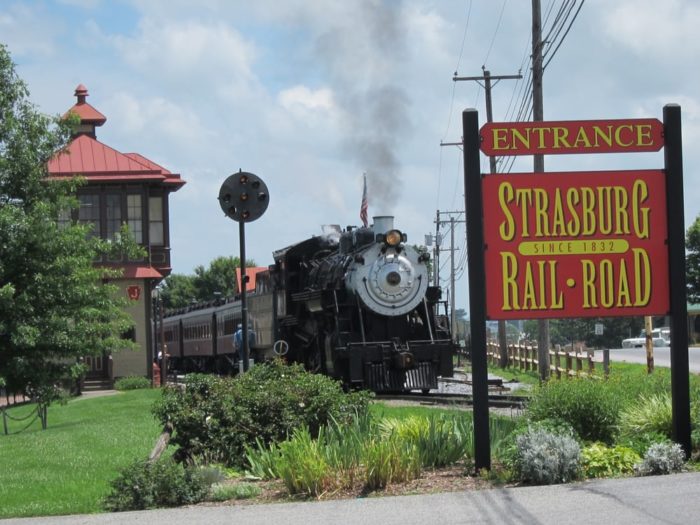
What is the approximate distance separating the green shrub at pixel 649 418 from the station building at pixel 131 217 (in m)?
27.1

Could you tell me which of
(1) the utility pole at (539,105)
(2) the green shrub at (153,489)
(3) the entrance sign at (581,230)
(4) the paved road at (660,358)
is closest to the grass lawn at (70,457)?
(2) the green shrub at (153,489)

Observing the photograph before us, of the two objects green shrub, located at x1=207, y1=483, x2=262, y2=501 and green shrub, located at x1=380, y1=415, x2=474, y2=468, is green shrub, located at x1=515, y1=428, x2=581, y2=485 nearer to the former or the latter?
green shrub, located at x1=380, y1=415, x2=474, y2=468

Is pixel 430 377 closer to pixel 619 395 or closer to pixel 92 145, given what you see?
pixel 619 395

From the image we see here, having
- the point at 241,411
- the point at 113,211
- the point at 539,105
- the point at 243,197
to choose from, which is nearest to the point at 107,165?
the point at 113,211

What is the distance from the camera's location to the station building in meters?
37.5

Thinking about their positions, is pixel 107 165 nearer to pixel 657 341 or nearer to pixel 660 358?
pixel 660 358

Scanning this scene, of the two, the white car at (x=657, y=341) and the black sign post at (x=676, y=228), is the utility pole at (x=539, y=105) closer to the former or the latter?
the black sign post at (x=676, y=228)

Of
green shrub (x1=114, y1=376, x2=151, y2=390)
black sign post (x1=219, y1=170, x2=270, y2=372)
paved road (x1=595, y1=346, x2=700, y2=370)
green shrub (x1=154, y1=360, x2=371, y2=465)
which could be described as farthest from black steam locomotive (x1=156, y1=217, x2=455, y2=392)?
green shrub (x1=114, y1=376, x2=151, y2=390)

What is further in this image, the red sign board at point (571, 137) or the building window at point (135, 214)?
the building window at point (135, 214)

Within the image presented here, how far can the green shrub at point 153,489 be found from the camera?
30.7ft

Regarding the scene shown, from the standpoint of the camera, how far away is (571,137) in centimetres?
1071

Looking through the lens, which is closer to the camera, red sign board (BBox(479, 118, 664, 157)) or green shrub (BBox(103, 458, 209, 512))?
green shrub (BBox(103, 458, 209, 512))

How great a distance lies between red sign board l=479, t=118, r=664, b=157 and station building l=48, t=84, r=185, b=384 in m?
27.7

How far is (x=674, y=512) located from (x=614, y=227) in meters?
3.71
